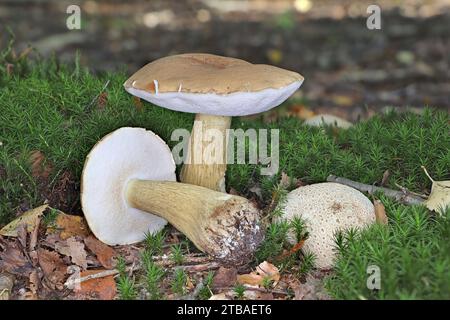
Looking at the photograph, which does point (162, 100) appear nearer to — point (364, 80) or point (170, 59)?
point (170, 59)

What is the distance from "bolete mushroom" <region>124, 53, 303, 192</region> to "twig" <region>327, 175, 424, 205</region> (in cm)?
66

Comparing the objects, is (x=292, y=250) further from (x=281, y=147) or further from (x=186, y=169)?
(x=281, y=147)

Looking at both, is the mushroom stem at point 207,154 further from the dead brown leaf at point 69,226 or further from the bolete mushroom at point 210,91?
the dead brown leaf at point 69,226

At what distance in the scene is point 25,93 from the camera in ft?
10.8

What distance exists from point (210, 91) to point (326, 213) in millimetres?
810

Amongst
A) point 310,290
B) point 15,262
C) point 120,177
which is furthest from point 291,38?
point 15,262

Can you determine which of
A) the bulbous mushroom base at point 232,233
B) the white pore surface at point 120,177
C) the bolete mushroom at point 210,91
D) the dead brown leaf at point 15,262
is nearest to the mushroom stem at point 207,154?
the bolete mushroom at point 210,91

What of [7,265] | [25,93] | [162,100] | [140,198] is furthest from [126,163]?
[25,93]

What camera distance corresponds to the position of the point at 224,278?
97.7 inches

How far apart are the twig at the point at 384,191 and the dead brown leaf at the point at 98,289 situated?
4.37 ft

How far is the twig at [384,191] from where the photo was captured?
112 inches

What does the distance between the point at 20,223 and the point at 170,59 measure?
107 centimetres

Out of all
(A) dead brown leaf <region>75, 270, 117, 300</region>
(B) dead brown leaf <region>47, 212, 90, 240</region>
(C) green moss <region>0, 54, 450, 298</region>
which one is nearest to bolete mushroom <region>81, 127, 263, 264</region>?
(B) dead brown leaf <region>47, 212, 90, 240</region>

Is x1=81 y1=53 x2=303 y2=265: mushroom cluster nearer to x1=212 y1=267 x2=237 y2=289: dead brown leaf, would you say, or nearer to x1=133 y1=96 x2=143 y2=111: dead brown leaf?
x1=212 y1=267 x2=237 y2=289: dead brown leaf
